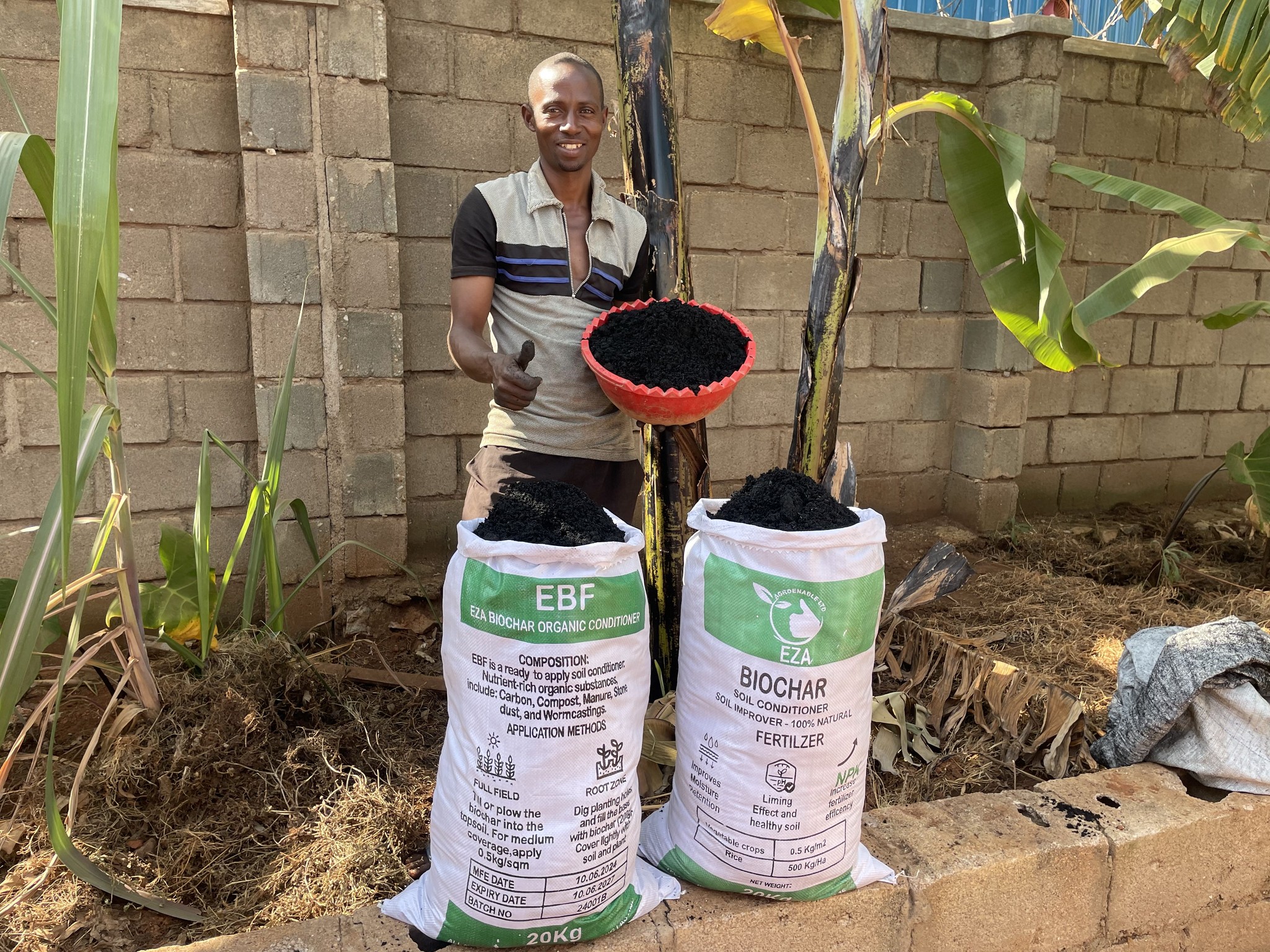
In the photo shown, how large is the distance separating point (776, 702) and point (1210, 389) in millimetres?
4410

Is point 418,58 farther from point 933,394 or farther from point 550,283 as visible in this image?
point 933,394

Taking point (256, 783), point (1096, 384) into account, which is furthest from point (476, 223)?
point (1096, 384)

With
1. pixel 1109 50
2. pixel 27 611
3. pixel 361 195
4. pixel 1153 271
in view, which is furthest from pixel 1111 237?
pixel 27 611

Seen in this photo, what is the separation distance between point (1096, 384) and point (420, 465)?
3.34 metres

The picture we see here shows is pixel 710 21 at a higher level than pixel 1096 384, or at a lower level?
higher

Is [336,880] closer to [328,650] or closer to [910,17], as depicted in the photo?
[328,650]

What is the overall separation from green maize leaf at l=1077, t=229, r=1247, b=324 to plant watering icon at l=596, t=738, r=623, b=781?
1.86 metres

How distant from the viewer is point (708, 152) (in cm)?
340

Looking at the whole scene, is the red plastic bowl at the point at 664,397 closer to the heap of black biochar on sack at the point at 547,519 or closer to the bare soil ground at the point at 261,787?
the heap of black biochar on sack at the point at 547,519

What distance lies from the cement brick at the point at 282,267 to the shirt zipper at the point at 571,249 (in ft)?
3.84

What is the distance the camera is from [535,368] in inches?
77.0

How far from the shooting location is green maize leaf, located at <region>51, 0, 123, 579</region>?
1.02m

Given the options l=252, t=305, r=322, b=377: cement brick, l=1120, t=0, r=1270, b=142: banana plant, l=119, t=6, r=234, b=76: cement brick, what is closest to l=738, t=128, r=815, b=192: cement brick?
l=1120, t=0, r=1270, b=142: banana plant

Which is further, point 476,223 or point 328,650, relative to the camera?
point 328,650
